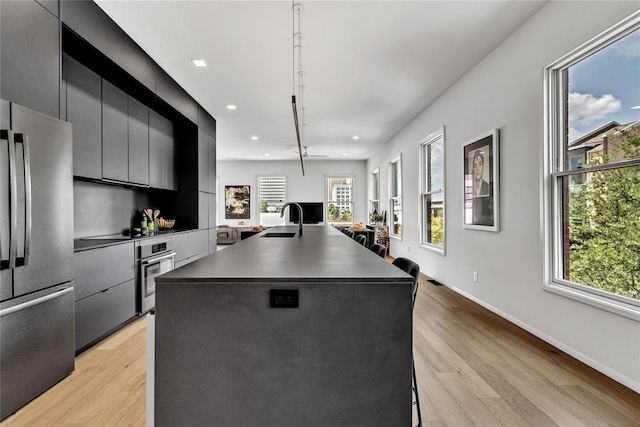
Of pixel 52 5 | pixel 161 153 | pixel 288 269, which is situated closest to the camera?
pixel 288 269

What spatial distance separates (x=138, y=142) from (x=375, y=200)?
692cm

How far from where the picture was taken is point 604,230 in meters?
2.31

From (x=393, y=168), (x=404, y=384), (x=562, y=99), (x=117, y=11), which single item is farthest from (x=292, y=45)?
(x=393, y=168)

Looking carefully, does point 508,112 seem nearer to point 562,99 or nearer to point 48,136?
point 562,99

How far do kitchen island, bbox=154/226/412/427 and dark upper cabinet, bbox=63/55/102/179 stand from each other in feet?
8.14

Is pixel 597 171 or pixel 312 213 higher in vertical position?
pixel 597 171

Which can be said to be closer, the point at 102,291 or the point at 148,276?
the point at 102,291

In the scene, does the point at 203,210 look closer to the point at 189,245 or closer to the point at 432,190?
the point at 189,245

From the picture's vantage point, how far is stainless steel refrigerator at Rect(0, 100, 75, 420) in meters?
1.76

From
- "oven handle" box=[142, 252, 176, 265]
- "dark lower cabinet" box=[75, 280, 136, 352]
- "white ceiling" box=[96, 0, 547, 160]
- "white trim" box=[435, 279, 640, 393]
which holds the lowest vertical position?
"white trim" box=[435, 279, 640, 393]

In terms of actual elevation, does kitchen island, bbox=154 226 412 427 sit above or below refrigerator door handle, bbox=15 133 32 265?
below

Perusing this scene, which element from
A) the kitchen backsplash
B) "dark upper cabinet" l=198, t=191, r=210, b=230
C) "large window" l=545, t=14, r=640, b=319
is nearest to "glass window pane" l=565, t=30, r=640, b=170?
"large window" l=545, t=14, r=640, b=319

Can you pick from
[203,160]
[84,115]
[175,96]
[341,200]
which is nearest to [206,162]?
[203,160]

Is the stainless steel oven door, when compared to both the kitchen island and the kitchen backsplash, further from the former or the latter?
the kitchen island
